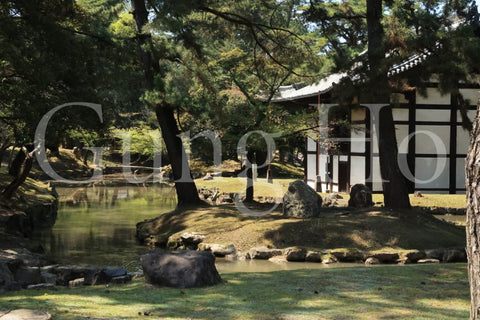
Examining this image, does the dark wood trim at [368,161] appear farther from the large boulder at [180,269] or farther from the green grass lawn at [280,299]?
the large boulder at [180,269]

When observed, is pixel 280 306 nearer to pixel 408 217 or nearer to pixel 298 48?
pixel 408 217

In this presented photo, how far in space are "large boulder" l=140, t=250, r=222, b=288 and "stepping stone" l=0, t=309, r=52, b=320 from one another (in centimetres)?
205

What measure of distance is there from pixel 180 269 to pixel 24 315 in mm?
2316

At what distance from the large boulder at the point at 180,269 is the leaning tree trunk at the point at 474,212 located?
389 cm

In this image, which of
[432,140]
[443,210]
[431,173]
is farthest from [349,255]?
[432,140]

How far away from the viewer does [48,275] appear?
874 centimetres

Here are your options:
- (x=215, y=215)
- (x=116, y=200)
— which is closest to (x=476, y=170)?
(x=215, y=215)

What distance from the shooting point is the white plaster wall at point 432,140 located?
65.9ft

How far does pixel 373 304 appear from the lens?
5.68 metres

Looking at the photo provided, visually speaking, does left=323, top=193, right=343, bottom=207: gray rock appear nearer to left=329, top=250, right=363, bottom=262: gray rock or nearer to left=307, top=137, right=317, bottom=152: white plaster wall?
left=307, top=137, right=317, bottom=152: white plaster wall

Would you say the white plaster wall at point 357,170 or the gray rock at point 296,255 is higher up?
the white plaster wall at point 357,170

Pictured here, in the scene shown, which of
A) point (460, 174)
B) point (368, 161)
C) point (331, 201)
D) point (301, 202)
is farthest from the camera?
point (460, 174)

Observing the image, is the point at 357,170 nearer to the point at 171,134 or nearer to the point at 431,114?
the point at 431,114

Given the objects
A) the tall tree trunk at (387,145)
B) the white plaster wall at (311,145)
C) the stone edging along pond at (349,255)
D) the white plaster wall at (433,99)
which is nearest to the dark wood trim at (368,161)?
the white plaster wall at (433,99)
